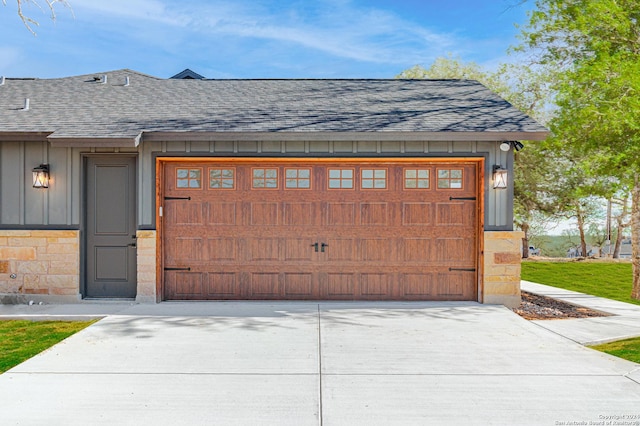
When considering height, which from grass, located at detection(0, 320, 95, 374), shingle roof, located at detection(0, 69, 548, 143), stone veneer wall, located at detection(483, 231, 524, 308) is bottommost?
grass, located at detection(0, 320, 95, 374)

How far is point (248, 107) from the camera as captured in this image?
8.94 meters

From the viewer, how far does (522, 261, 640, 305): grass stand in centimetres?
1189

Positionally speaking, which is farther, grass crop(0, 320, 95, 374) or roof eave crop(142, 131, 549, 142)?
roof eave crop(142, 131, 549, 142)

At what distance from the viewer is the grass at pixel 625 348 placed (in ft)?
17.3

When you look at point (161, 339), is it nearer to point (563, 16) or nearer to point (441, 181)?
point (441, 181)

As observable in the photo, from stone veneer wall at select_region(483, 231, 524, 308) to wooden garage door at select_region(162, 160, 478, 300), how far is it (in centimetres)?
32

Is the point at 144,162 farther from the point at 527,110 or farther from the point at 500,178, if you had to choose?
the point at 527,110

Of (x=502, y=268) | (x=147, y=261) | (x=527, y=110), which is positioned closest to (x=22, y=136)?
(x=147, y=261)

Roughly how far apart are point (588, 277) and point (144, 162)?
12.9 meters

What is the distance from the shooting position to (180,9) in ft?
38.4

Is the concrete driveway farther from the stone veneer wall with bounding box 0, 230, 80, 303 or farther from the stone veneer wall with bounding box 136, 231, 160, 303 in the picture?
the stone veneer wall with bounding box 0, 230, 80, 303

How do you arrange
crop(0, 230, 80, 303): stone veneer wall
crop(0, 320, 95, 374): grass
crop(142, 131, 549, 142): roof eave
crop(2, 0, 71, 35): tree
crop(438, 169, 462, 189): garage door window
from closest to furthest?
crop(0, 320, 95, 374): grass, crop(2, 0, 71, 35): tree, crop(142, 131, 549, 142): roof eave, crop(0, 230, 80, 303): stone veneer wall, crop(438, 169, 462, 189): garage door window

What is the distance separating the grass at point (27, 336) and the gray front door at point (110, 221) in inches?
56.3

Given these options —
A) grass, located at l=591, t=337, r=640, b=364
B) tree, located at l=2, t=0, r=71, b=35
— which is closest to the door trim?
tree, located at l=2, t=0, r=71, b=35
